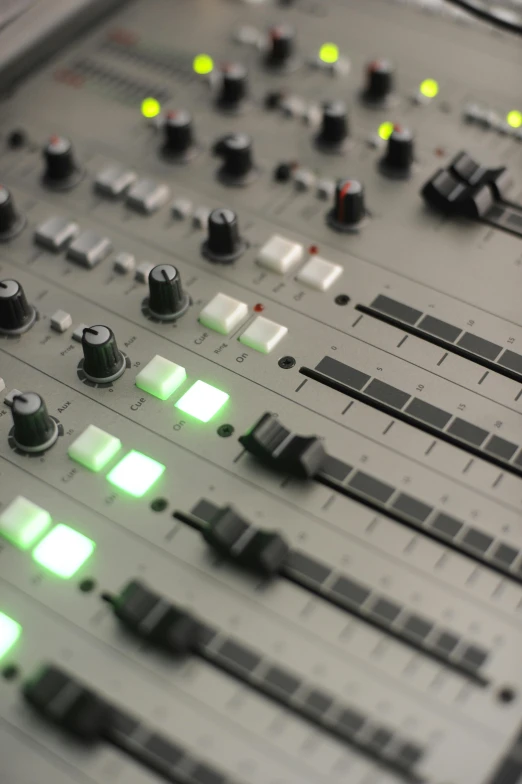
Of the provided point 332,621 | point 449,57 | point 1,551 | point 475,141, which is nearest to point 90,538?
point 1,551

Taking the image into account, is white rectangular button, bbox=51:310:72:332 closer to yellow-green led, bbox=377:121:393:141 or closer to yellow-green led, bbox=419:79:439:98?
yellow-green led, bbox=377:121:393:141

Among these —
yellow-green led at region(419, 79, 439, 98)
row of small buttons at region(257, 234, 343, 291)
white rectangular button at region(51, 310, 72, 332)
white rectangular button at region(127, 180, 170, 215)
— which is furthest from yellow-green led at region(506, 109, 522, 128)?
white rectangular button at region(51, 310, 72, 332)

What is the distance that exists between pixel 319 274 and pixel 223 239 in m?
0.24

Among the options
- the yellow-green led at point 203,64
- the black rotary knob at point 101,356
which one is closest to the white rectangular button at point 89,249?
the black rotary knob at point 101,356

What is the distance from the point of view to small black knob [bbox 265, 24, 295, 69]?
2.76m

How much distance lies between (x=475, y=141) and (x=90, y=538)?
1516mm

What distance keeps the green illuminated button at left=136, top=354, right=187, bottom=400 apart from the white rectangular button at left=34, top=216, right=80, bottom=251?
0.47 m

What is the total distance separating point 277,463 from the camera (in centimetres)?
186

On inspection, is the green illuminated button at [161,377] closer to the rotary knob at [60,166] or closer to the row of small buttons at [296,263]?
the row of small buttons at [296,263]

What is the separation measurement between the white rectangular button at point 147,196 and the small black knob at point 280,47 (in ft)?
2.12

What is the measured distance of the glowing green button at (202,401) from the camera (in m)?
1.99

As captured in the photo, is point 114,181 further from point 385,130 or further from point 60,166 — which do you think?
point 385,130

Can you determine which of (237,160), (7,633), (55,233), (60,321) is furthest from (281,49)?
(7,633)

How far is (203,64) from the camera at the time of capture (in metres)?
2.86
